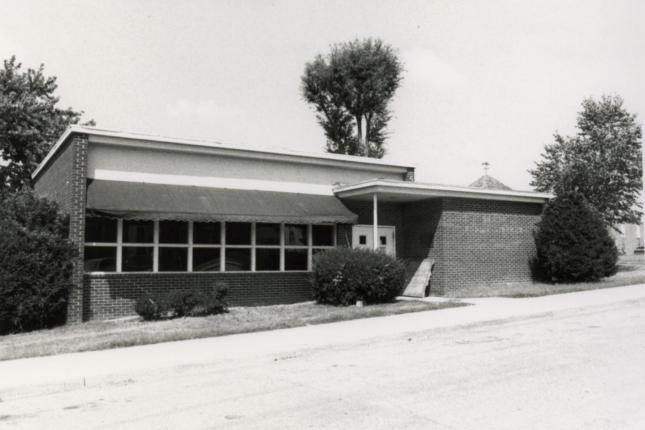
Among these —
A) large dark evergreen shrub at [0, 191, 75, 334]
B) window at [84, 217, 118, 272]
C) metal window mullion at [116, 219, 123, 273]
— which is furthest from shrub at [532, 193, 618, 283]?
large dark evergreen shrub at [0, 191, 75, 334]

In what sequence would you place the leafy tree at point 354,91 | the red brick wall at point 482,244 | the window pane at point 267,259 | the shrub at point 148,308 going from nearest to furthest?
the shrub at point 148,308, the window pane at point 267,259, the red brick wall at point 482,244, the leafy tree at point 354,91

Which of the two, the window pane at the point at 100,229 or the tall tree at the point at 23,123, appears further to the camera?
the tall tree at the point at 23,123

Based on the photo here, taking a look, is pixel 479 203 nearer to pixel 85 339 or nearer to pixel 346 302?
pixel 346 302

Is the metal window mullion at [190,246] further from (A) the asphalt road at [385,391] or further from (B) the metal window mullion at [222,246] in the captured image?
(A) the asphalt road at [385,391]

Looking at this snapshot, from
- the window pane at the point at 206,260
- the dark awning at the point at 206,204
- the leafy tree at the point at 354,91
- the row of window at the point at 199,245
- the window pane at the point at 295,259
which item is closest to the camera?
the dark awning at the point at 206,204

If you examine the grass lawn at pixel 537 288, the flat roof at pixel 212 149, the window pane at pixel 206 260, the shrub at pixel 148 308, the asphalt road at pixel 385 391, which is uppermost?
the flat roof at pixel 212 149

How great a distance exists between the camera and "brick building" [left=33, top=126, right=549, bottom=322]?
15.7 m

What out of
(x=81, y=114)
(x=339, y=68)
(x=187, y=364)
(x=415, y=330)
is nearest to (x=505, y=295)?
(x=415, y=330)

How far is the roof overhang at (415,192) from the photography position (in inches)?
700

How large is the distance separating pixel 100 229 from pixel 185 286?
264cm

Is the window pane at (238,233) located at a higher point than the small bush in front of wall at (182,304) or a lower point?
higher

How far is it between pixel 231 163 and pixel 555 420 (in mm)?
13835

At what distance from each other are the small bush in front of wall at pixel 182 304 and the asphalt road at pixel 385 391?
18.0 ft

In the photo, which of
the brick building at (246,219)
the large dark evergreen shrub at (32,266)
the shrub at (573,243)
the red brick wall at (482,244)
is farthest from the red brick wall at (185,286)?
the shrub at (573,243)
